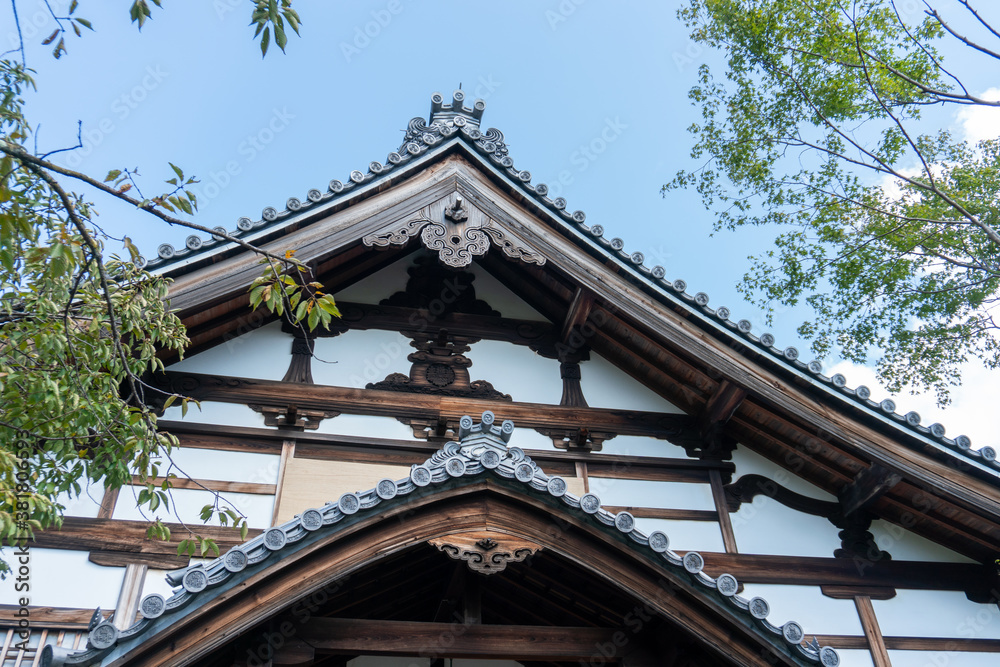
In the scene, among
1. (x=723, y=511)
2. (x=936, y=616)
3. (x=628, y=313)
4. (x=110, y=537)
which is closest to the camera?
(x=110, y=537)

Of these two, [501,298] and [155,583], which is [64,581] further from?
[501,298]

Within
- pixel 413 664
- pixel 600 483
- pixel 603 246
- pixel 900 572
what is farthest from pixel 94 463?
pixel 900 572

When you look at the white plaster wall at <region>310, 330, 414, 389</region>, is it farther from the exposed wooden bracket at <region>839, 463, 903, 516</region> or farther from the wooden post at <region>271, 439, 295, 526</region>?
the exposed wooden bracket at <region>839, 463, 903, 516</region>

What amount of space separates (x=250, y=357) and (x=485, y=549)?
13.3 ft

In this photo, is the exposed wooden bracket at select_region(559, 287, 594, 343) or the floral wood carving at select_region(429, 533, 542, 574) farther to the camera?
the exposed wooden bracket at select_region(559, 287, 594, 343)

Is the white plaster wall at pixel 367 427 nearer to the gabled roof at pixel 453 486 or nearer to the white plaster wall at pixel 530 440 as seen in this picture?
the white plaster wall at pixel 530 440

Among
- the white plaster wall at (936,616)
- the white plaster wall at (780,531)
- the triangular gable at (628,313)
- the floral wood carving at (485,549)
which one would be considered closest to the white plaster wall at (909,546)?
the triangular gable at (628,313)

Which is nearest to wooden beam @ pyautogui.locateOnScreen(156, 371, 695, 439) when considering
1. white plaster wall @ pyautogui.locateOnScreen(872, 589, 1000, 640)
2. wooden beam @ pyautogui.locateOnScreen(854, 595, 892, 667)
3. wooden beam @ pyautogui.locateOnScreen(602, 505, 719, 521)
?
wooden beam @ pyautogui.locateOnScreen(602, 505, 719, 521)

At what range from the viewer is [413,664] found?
759 centimetres

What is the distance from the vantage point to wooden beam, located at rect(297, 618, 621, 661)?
629 cm

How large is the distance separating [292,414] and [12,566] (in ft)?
8.94

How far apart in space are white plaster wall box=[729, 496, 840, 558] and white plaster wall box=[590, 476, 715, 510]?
38 centimetres

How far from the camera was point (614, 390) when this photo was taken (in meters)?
9.68

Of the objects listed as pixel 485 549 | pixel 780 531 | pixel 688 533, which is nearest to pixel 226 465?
pixel 485 549
